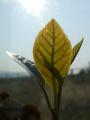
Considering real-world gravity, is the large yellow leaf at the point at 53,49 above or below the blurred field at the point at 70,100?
above

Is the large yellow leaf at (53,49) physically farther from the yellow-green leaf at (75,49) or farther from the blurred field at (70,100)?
the blurred field at (70,100)

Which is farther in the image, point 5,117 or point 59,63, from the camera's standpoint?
point 5,117

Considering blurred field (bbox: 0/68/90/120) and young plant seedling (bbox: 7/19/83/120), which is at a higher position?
young plant seedling (bbox: 7/19/83/120)

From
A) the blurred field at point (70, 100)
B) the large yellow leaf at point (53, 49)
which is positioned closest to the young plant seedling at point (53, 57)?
the large yellow leaf at point (53, 49)

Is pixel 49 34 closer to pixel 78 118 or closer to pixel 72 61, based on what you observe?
pixel 72 61

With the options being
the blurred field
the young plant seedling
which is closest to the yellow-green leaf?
the young plant seedling

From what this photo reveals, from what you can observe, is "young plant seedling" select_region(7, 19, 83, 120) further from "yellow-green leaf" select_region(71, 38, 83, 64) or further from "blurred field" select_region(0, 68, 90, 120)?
"blurred field" select_region(0, 68, 90, 120)

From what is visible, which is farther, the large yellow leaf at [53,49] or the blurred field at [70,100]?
the blurred field at [70,100]

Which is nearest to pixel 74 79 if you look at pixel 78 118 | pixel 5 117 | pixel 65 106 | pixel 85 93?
pixel 85 93

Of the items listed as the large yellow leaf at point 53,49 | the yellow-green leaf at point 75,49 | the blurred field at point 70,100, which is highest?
the large yellow leaf at point 53,49
